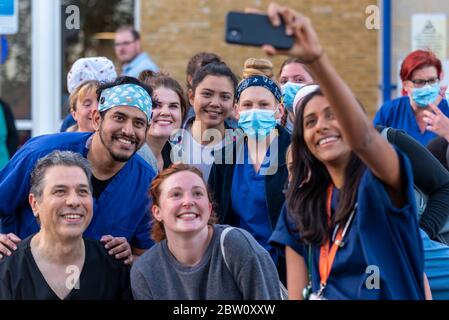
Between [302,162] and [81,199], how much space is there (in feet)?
4.19

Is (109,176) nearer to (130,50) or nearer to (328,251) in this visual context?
(328,251)

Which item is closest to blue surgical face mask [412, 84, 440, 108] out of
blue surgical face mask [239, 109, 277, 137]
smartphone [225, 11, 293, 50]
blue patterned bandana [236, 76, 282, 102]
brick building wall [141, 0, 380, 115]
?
blue patterned bandana [236, 76, 282, 102]

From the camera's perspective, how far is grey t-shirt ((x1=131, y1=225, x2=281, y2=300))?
14.1 ft

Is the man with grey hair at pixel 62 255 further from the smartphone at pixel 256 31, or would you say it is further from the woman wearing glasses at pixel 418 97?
the woman wearing glasses at pixel 418 97

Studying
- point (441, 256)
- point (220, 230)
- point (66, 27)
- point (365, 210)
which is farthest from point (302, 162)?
point (66, 27)

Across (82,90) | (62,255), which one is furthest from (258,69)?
(62,255)

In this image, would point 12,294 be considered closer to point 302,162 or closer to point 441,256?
point 302,162

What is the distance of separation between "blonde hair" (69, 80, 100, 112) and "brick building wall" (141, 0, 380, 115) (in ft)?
12.8

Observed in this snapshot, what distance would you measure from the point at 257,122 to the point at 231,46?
5.04m

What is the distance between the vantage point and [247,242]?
438 centimetres

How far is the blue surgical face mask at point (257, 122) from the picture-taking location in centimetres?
545

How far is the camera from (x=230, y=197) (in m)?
5.23
